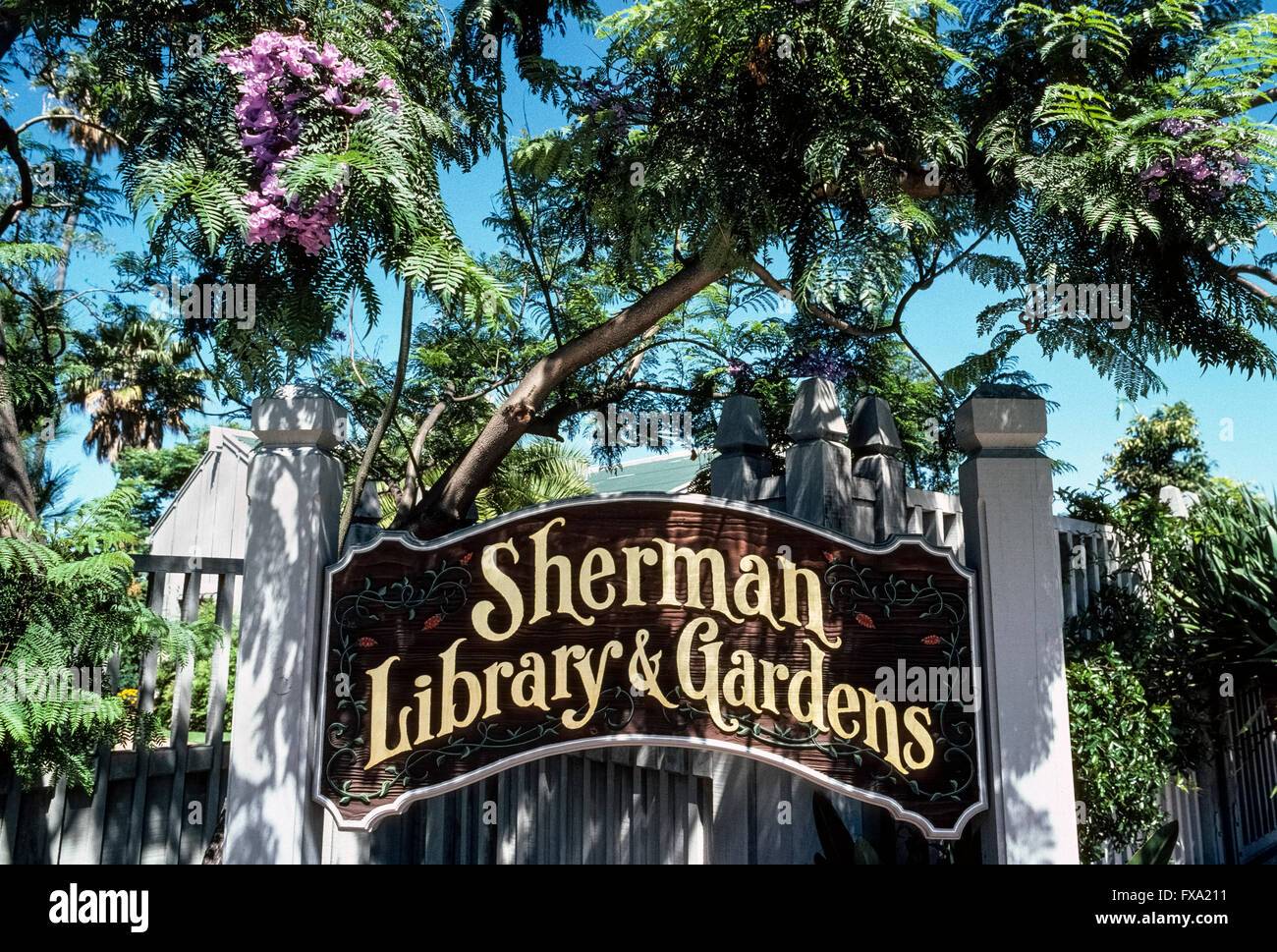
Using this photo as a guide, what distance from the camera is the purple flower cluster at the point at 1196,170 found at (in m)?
3.85

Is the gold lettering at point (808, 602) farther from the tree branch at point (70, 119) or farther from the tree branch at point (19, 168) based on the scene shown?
the tree branch at point (19, 168)

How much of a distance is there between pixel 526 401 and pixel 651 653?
Answer: 205 cm

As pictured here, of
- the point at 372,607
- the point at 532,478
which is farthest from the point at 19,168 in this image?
the point at 532,478

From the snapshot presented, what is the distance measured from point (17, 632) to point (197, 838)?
1.27m

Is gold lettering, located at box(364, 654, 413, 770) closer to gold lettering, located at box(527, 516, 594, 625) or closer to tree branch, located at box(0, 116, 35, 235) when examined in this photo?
gold lettering, located at box(527, 516, 594, 625)

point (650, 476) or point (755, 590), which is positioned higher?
point (650, 476)

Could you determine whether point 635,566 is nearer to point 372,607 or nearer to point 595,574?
point 595,574

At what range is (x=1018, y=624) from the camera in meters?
3.87

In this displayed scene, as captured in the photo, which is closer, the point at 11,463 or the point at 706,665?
the point at 706,665

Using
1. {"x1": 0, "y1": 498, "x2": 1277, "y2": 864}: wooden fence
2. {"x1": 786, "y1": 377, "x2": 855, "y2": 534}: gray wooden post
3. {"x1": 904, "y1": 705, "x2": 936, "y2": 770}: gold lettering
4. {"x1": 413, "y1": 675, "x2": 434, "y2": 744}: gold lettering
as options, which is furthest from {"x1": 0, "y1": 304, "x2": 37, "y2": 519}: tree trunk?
{"x1": 904, "y1": 705, "x2": 936, "y2": 770}: gold lettering

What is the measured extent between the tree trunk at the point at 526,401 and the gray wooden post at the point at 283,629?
1.34 m

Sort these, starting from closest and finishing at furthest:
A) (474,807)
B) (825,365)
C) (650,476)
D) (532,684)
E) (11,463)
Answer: (532,684), (11,463), (474,807), (825,365), (650,476)

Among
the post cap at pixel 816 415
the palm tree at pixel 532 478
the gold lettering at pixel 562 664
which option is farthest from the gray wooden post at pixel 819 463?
the palm tree at pixel 532 478
